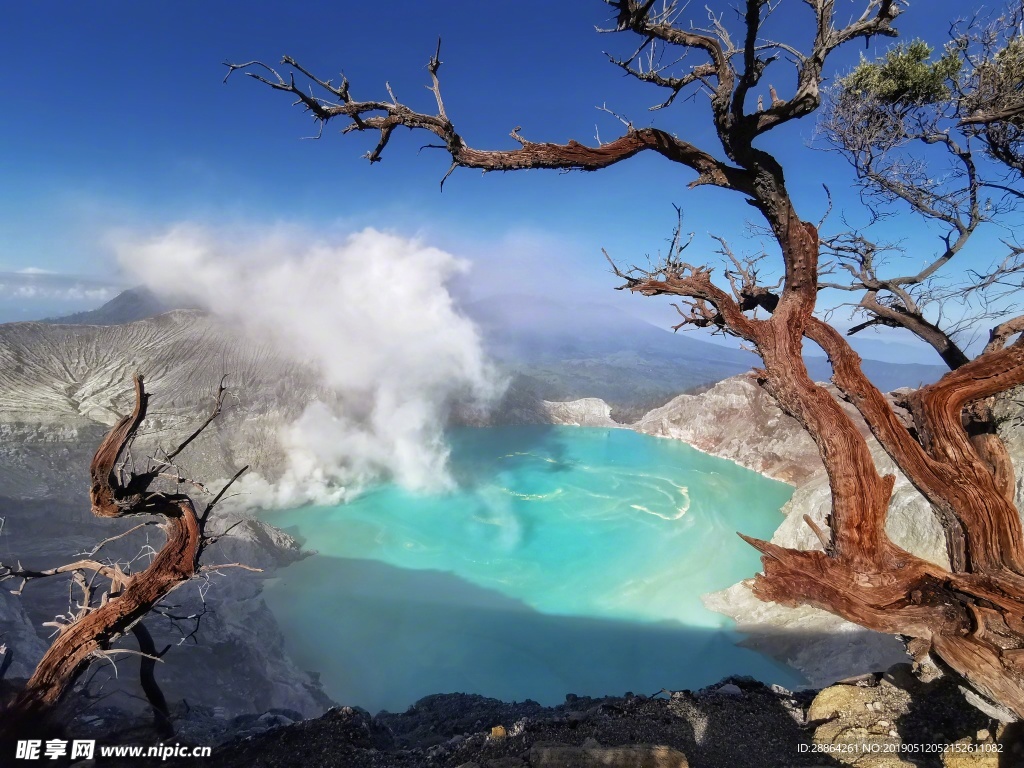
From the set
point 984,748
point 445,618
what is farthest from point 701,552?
point 984,748

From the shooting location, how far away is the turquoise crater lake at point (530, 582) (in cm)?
1435

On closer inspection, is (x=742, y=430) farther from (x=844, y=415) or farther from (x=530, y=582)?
(x=844, y=415)

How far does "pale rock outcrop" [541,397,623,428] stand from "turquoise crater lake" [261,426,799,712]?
12.3 m

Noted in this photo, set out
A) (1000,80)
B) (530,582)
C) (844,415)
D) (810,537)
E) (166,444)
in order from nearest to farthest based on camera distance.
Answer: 1. (844,415)
2. (1000,80)
3. (810,537)
4. (530,582)
5. (166,444)

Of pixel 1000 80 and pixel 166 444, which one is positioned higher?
pixel 1000 80

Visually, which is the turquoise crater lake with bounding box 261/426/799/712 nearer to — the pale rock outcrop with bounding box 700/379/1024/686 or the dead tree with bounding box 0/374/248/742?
the pale rock outcrop with bounding box 700/379/1024/686

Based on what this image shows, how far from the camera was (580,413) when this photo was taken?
156 feet

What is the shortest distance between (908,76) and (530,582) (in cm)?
2024

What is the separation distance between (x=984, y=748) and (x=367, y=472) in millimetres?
31639

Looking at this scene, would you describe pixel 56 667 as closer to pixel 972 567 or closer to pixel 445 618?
pixel 972 567

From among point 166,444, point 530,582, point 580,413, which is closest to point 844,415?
point 530,582

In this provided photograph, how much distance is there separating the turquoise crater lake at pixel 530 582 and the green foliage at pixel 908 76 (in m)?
14.5

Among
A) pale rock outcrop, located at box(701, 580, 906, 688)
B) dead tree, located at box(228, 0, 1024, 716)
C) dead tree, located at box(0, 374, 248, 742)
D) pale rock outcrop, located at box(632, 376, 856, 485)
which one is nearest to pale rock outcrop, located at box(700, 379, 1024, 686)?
pale rock outcrop, located at box(701, 580, 906, 688)

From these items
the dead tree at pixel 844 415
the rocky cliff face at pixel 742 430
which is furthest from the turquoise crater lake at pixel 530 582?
the dead tree at pixel 844 415
